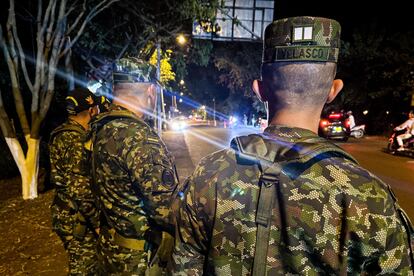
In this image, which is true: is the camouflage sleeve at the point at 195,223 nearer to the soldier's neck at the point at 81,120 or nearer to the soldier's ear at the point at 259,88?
the soldier's ear at the point at 259,88

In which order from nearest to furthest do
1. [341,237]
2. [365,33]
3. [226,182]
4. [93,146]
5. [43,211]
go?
[341,237]
[226,182]
[93,146]
[43,211]
[365,33]

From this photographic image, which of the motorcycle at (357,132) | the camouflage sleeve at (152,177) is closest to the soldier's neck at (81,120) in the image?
the camouflage sleeve at (152,177)

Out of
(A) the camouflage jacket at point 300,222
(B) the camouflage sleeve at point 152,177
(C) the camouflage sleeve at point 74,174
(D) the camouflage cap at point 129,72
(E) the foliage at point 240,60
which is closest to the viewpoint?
(A) the camouflage jacket at point 300,222

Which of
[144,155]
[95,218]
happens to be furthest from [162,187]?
[95,218]

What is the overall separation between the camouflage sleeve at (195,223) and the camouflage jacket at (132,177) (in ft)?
1.90

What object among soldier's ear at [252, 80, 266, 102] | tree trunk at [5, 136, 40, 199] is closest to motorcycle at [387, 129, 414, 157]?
tree trunk at [5, 136, 40, 199]

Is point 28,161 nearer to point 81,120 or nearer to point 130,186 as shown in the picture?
point 81,120

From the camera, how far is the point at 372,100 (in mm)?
20844

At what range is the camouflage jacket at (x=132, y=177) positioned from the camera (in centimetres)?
185

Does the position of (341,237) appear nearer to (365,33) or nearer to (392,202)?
(392,202)

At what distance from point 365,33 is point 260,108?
10.1 metres

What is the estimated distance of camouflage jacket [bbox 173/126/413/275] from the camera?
1.00 metres

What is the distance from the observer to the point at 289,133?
1.16 meters

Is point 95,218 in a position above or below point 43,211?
above
